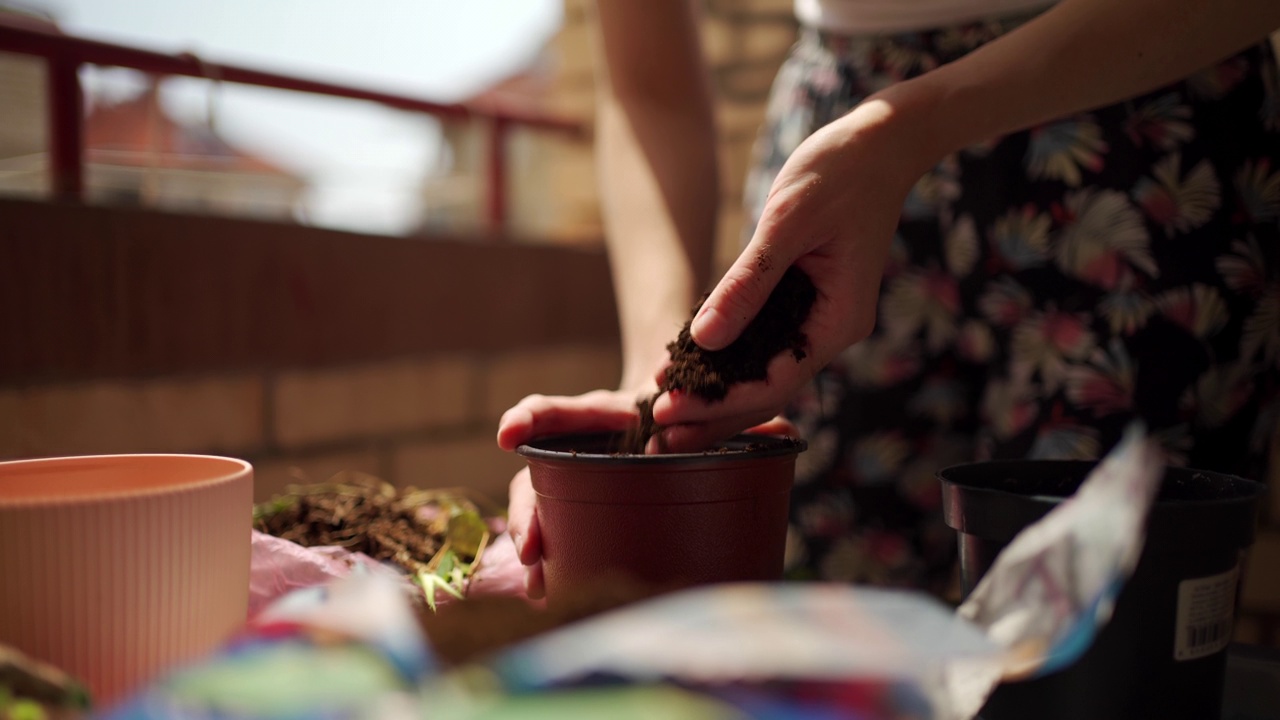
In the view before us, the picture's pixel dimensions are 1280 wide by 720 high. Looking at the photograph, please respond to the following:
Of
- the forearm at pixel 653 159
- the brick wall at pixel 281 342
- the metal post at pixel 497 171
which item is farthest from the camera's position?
the metal post at pixel 497 171

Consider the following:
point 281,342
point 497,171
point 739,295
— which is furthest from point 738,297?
point 497,171

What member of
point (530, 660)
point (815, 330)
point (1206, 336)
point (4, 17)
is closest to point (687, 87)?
point (815, 330)

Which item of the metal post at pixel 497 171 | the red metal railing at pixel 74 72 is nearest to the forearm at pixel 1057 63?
the red metal railing at pixel 74 72

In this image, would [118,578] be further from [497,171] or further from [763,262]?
[497,171]

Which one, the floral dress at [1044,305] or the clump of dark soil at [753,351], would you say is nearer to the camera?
the clump of dark soil at [753,351]

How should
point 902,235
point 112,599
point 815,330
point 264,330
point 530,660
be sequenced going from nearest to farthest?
point 530,660 → point 112,599 → point 815,330 → point 902,235 → point 264,330

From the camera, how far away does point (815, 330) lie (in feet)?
2.47

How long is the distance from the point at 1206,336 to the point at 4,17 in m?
1.78

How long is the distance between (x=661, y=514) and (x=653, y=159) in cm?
61

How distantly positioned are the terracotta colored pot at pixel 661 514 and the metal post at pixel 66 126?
1.33 meters

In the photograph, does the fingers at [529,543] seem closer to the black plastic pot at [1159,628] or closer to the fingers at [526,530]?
the fingers at [526,530]

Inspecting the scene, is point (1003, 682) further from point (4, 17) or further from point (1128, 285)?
point (4, 17)

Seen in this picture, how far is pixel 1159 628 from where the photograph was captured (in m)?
0.50

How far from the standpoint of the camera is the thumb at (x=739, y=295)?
0.70 m
